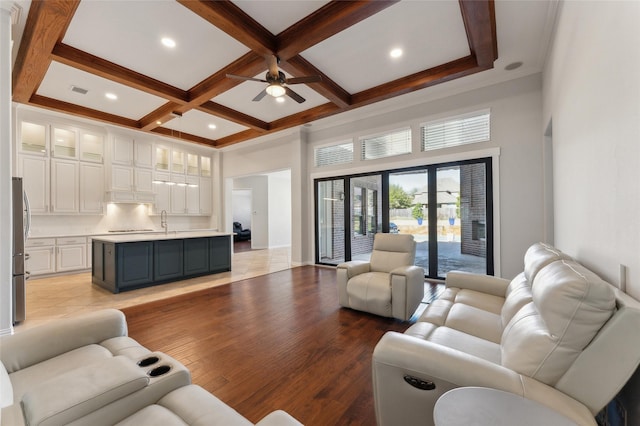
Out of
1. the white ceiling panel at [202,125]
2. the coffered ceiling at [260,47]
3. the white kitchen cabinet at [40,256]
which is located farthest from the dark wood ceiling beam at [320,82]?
the white kitchen cabinet at [40,256]

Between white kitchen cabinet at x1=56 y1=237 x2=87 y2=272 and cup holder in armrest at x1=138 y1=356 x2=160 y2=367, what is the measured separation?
6285 millimetres

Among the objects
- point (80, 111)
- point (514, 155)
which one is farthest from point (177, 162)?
point (514, 155)

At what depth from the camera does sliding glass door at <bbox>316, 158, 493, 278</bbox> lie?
442 cm

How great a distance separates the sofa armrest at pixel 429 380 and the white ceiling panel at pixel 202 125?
19.9 ft

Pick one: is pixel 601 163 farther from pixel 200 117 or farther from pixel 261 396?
pixel 200 117

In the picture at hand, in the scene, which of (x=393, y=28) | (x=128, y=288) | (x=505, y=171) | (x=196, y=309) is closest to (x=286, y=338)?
(x=196, y=309)

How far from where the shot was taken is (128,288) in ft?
14.5

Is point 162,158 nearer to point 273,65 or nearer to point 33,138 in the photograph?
point 33,138

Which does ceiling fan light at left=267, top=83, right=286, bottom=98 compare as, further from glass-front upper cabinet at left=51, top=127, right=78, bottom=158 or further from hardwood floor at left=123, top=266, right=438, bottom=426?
glass-front upper cabinet at left=51, top=127, right=78, bottom=158

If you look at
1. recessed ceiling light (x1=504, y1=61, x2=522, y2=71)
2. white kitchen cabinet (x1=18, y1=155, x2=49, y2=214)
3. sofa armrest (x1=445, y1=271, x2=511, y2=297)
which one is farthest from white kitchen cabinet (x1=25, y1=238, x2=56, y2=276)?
recessed ceiling light (x1=504, y1=61, x2=522, y2=71)

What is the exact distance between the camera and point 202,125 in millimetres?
6523

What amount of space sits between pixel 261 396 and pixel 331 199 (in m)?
4.96

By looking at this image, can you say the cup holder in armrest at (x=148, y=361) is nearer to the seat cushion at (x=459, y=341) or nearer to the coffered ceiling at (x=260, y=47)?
the seat cushion at (x=459, y=341)

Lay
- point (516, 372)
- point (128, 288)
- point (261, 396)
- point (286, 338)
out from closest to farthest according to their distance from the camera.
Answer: point (516, 372), point (261, 396), point (286, 338), point (128, 288)
